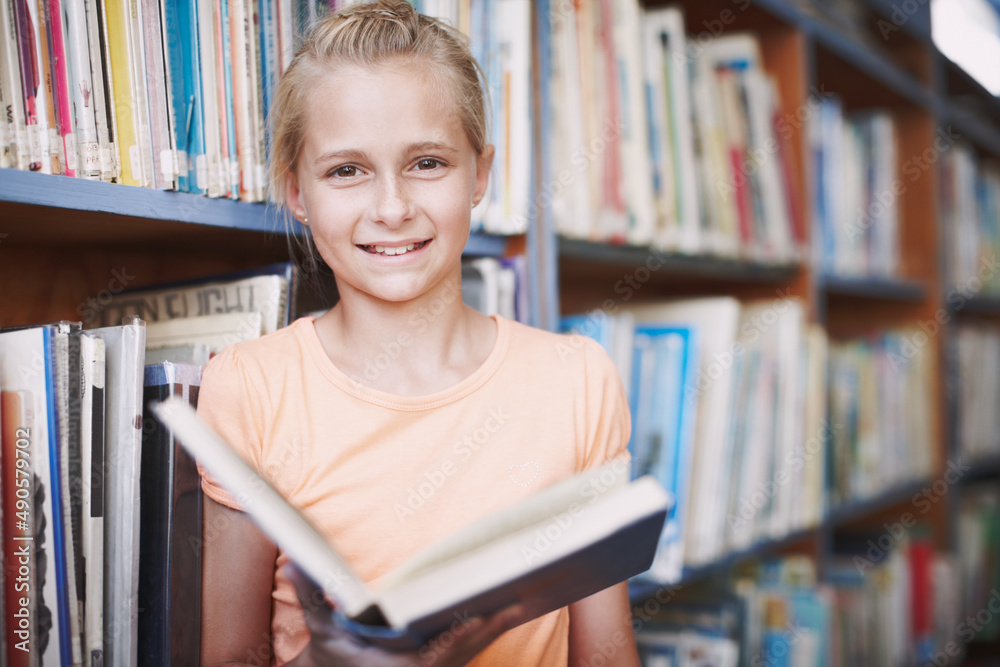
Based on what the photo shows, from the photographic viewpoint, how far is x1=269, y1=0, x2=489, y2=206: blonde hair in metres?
0.75

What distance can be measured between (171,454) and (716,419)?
87cm

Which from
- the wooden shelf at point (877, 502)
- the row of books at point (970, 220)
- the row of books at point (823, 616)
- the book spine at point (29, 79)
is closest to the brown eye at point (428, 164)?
the book spine at point (29, 79)

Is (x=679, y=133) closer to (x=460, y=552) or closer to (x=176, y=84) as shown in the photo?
(x=176, y=84)

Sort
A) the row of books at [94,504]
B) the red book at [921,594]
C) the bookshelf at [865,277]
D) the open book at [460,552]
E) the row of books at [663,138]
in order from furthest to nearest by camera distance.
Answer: the red book at [921,594]
the bookshelf at [865,277]
the row of books at [663,138]
the row of books at [94,504]
the open book at [460,552]

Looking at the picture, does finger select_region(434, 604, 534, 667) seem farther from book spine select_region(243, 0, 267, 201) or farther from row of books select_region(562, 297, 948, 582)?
row of books select_region(562, 297, 948, 582)

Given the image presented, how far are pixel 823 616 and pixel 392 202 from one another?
1.18 meters

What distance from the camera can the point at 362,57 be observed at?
74 centimetres

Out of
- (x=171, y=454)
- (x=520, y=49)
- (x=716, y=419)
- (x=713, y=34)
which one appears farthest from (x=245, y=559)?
(x=713, y=34)

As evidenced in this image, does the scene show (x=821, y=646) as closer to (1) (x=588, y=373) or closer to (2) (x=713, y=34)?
(1) (x=588, y=373)

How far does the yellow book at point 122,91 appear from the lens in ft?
2.28

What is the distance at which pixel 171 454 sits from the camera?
0.69 meters

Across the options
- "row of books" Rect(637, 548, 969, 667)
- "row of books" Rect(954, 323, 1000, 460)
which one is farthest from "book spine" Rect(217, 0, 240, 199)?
"row of books" Rect(954, 323, 1000, 460)

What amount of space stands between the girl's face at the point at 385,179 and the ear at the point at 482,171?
7 cm

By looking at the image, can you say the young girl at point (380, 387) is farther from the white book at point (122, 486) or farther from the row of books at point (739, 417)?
the row of books at point (739, 417)
